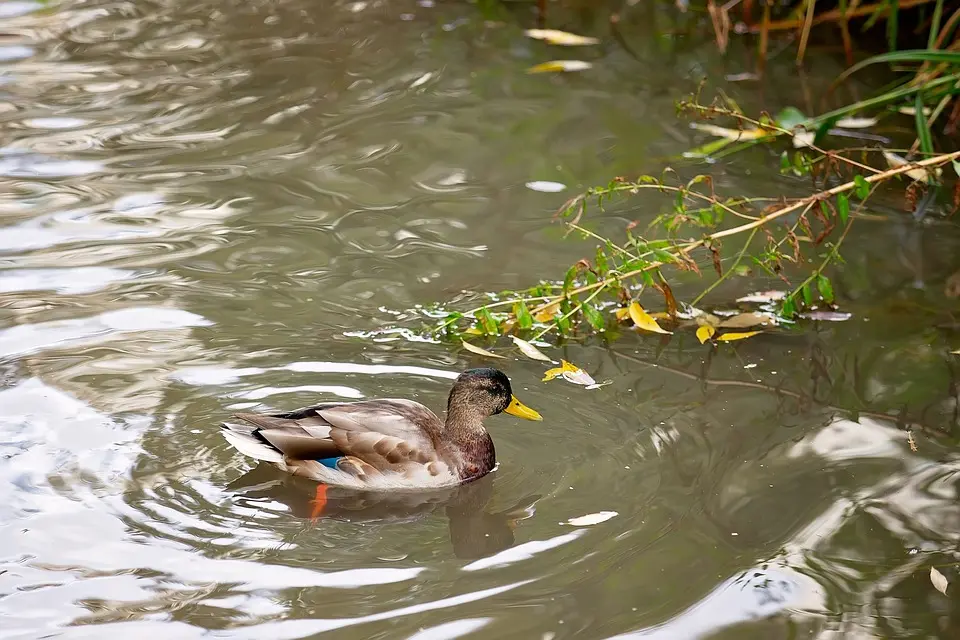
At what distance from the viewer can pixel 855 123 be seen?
8.03 meters

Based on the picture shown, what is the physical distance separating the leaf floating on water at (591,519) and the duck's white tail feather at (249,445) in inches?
44.0

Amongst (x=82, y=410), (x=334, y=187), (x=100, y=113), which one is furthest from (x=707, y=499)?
(x=100, y=113)

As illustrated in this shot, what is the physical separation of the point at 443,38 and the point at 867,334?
16.1ft

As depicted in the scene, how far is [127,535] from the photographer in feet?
13.2

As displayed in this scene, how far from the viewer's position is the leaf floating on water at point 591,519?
4234 millimetres

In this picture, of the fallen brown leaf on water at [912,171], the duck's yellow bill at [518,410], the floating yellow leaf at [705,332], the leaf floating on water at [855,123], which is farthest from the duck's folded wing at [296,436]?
the leaf floating on water at [855,123]

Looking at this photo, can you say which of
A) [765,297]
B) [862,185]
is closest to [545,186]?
[765,297]

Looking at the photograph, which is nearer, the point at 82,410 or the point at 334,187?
the point at 82,410

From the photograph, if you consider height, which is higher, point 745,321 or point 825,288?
point 825,288

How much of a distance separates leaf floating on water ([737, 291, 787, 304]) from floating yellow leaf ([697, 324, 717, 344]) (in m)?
0.45

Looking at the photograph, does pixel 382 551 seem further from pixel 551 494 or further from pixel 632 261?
pixel 632 261

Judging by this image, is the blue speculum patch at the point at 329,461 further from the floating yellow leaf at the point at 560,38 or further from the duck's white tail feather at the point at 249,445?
the floating yellow leaf at the point at 560,38

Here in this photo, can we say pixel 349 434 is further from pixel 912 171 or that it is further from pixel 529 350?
pixel 912 171

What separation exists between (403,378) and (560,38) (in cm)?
496
